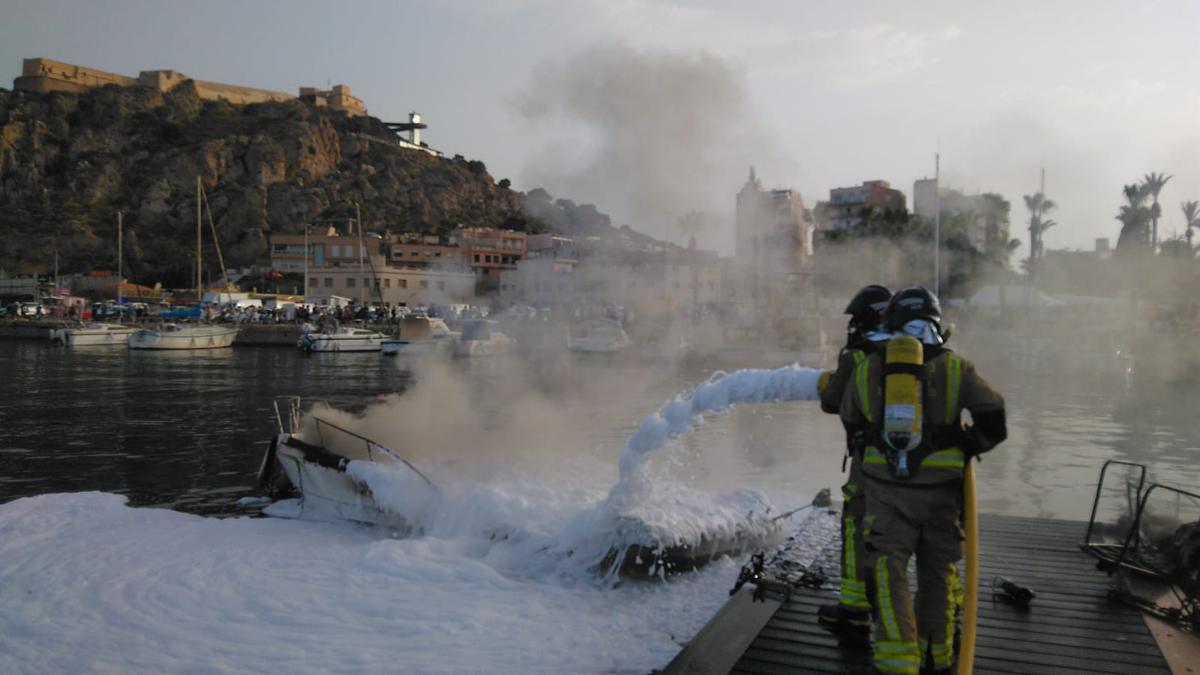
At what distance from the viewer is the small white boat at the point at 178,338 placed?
5744cm

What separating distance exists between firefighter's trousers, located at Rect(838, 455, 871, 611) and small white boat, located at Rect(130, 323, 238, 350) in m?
60.5

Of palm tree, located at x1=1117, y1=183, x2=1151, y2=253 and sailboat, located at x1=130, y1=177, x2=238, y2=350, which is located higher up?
palm tree, located at x1=1117, y1=183, x2=1151, y2=253

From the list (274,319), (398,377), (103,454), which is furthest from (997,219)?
(274,319)

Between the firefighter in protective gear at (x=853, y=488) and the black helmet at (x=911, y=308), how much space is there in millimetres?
269

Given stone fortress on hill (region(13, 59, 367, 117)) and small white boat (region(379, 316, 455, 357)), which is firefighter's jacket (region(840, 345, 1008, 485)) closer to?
small white boat (region(379, 316, 455, 357))

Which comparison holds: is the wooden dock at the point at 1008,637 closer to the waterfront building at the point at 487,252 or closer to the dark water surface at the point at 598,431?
the dark water surface at the point at 598,431

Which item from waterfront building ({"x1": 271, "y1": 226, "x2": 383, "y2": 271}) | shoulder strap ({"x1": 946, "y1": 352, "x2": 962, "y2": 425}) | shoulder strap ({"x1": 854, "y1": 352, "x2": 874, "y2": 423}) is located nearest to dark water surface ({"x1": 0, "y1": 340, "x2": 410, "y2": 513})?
shoulder strap ({"x1": 854, "y1": 352, "x2": 874, "y2": 423})

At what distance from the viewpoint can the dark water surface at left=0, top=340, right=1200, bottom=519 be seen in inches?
613

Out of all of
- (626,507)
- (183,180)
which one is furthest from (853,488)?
(183,180)

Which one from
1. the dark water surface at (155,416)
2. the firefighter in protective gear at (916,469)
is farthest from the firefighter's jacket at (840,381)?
the dark water surface at (155,416)

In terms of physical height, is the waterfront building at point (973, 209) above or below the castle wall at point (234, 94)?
below

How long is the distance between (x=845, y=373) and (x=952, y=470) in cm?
106

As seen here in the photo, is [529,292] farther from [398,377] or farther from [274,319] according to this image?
[274,319]

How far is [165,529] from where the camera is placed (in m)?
11.7
